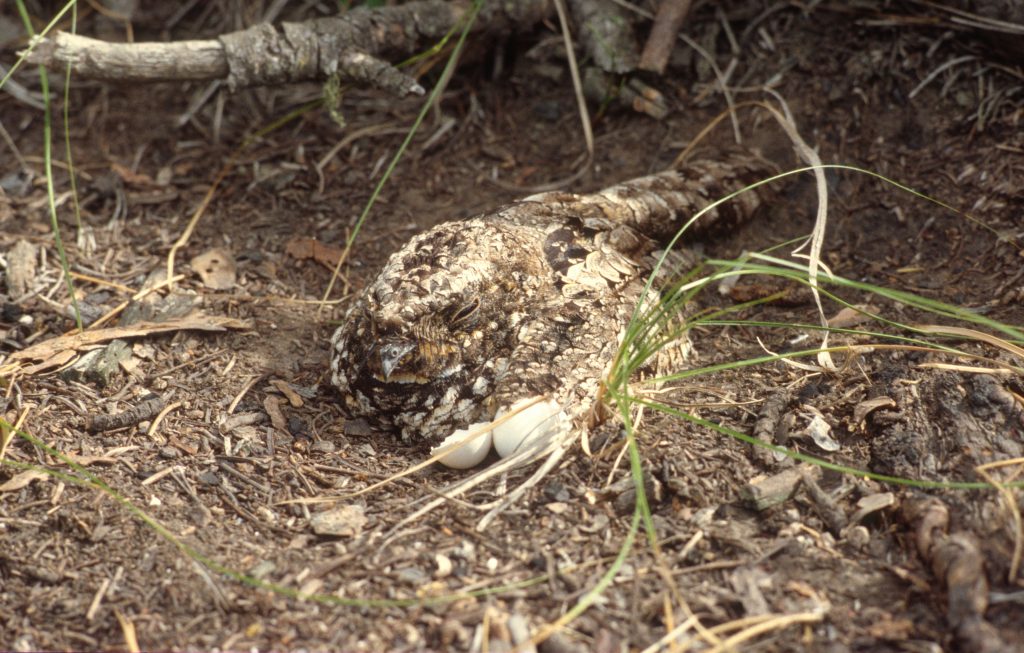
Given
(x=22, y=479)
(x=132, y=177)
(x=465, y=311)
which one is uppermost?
(x=465, y=311)

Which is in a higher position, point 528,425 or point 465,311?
point 465,311

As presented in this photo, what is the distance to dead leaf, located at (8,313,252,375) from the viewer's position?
112 inches

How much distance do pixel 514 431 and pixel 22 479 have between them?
55.4 inches

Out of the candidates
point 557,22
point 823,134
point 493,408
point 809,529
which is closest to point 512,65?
point 557,22

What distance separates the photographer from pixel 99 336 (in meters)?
2.97

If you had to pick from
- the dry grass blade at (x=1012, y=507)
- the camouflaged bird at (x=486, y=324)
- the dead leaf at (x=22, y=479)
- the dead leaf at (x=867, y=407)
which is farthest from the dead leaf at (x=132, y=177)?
the dry grass blade at (x=1012, y=507)

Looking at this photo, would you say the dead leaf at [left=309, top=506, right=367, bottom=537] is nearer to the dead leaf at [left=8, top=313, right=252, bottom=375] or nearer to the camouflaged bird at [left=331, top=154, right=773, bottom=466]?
the camouflaged bird at [left=331, top=154, right=773, bottom=466]

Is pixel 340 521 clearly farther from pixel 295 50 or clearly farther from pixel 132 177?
pixel 132 177

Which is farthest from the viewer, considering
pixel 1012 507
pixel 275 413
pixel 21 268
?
pixel 21 268

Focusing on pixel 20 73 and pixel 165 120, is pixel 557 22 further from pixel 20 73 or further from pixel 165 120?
pixel 20 73

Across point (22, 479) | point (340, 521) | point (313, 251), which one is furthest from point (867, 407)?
point (22, 479)

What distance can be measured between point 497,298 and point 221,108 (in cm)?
212

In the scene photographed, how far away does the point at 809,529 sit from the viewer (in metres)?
2.21

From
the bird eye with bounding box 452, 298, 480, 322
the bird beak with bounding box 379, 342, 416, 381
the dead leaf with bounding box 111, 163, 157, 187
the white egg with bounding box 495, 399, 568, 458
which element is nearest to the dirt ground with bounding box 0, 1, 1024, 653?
the dead leaf with bounding box 111, 163, 157, 187
